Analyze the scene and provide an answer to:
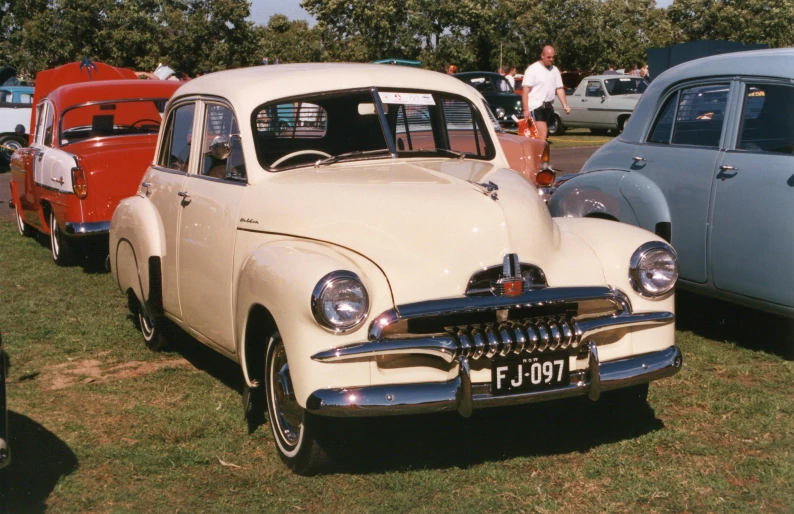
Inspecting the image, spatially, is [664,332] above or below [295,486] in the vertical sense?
above

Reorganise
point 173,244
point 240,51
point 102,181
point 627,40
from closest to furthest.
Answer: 1. point 173,244
2. point 102,181
3. point 240,51
4. point 627,40

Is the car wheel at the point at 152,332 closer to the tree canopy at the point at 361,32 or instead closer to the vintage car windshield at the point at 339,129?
the vintage car windshield at the point at 339,129

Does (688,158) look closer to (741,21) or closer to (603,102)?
(603,102)

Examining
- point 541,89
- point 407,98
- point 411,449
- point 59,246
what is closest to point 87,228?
point 59,246

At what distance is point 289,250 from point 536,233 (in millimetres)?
1050

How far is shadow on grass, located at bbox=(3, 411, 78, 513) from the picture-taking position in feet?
13.1

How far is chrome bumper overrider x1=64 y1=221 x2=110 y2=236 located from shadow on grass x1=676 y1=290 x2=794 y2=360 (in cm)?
480

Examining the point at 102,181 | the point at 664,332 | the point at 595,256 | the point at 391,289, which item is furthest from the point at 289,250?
the point at 102,181

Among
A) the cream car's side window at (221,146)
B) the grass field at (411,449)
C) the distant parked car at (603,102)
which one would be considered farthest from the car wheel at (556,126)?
the cream car's side window at (221,146)

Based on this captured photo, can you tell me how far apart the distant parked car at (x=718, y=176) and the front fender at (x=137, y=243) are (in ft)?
9.36

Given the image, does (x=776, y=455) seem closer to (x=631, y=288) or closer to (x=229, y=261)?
(x=631, y=288)

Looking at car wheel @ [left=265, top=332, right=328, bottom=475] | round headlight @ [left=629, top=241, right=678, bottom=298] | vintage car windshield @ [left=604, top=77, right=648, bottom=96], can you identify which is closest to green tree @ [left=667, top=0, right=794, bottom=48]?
vintage car windshield @ [left=604, top=77, right=648, bottom=96]

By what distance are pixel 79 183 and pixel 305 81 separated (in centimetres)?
399

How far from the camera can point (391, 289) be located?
3920 mm
